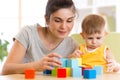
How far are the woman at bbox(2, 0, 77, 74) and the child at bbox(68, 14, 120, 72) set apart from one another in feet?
0.37

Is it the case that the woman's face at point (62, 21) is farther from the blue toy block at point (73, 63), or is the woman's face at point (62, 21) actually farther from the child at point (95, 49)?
the blue toy block at point (73, 63)

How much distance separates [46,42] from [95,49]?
1.20 ft

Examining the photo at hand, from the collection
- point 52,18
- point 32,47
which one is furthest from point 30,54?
point 52,18

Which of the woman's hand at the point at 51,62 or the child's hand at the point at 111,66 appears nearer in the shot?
the woman's hand at the point at 51,62

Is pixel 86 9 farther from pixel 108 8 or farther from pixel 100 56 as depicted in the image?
pixel 100 56

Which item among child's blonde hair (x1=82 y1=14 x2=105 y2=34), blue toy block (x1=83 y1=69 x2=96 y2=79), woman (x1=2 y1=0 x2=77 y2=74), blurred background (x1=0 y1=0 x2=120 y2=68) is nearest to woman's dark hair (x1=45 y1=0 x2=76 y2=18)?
woman (x1=2 y1=0 x2=77 y2=74)

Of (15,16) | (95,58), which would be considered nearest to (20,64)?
(95,58)

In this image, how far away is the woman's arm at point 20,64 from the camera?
1295 mm

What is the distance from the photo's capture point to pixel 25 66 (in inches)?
57.9

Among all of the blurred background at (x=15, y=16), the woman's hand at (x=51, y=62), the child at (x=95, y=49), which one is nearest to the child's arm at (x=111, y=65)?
the child at (x=95, y=49)

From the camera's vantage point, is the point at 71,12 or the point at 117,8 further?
the point at 117,8

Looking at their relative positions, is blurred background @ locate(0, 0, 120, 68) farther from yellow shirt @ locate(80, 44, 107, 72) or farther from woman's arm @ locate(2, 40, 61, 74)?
yellow shirt @ locate(80, 44, 107, 72)

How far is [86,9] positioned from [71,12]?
2.71m

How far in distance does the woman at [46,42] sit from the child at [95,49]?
0.37 feet
